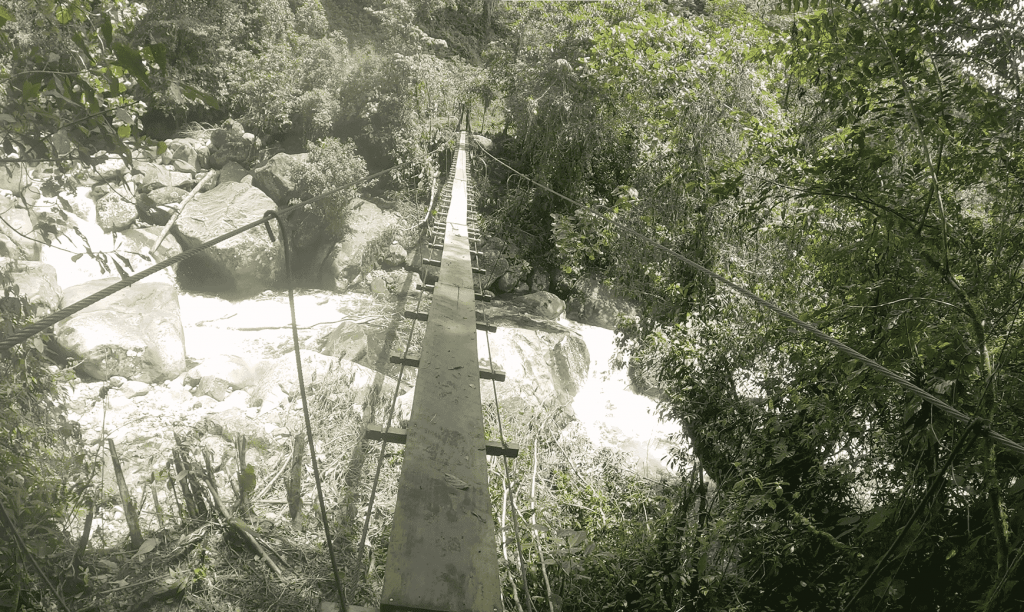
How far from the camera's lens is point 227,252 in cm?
782

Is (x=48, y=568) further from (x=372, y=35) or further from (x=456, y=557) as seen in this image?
(x=372, y=35)

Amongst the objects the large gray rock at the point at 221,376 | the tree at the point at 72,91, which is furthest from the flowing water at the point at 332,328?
the tree at the point at 72,91

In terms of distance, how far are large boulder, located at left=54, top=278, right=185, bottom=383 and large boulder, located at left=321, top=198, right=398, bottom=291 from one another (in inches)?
99.0

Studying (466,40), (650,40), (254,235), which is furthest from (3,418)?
(466,40)

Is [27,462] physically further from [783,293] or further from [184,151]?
[184,151]

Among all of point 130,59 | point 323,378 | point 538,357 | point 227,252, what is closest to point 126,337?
point 227,252

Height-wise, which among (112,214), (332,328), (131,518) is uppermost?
(112,214)

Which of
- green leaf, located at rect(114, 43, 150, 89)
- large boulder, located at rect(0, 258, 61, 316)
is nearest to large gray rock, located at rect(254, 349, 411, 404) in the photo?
large boulder, located at rect(0, 258, 61, 316)

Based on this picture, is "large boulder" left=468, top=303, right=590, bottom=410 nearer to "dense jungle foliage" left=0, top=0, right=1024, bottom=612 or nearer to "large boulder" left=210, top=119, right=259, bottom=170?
"dense jungle foliage" left=0, top=0, right=1024, bottom=612

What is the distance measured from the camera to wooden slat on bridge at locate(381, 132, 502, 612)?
907 millimetres

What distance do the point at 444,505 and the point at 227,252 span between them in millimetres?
7721

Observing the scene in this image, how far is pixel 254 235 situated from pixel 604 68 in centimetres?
527

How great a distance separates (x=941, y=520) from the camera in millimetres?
1702

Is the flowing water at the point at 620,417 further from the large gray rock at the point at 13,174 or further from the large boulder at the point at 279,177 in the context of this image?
the large boulder at the point at 279,177
